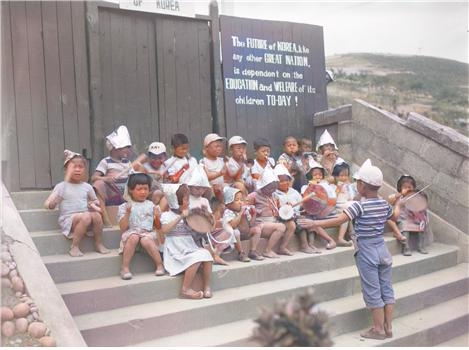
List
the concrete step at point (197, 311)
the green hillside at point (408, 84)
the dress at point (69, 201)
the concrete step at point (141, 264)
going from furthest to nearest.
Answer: the green hillside at point (408, 84) < the dress at point (69, 201) < the concrete step at point (141, 264) < the concrete step at point (197, 311)

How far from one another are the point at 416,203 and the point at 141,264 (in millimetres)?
3355

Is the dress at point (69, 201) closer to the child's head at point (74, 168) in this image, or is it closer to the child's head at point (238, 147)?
the child's head at point (74, 168)

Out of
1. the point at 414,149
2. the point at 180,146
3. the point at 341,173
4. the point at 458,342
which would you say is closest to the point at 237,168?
the point at 180,146

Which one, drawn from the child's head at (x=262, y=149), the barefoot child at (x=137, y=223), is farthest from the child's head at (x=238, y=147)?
the barefoot child at (x=137, y=223)

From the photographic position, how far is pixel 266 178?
16.8 ft

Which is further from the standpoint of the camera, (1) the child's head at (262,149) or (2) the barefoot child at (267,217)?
(1) the child's head at (262,149)

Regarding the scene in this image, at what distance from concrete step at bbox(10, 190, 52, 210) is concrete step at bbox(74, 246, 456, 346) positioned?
1710mm

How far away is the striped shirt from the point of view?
4.02 m

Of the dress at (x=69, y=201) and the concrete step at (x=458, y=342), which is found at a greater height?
the dress at (x=69, y=201)

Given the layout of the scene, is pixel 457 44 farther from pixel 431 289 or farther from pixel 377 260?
pixel 377 260

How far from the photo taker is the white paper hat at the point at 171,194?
439 centimetres

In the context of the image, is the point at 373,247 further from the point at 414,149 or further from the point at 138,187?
the point at 414,149

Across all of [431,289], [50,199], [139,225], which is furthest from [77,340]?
[431,289]

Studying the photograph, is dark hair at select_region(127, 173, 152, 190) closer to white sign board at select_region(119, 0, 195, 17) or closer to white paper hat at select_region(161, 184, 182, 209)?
white paper hat at select_region(161, 184, 182, 209)
